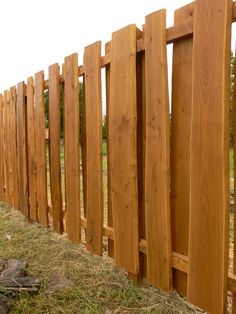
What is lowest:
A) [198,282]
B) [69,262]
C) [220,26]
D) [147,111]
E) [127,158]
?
[69,262]

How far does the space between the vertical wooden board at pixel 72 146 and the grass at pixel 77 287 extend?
0.27 m

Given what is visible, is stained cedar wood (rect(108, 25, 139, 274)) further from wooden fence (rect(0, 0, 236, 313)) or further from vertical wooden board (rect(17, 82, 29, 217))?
vertical wooden board (rect(17, 82, 29, 217))

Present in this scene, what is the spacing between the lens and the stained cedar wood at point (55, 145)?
3354 millimetres

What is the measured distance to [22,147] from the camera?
4.33m

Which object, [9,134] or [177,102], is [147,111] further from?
[9,134]

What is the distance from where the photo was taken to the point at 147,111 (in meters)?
2.05

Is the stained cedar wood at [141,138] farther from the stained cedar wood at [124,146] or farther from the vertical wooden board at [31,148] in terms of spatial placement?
the vertical wooden board at [31,148]

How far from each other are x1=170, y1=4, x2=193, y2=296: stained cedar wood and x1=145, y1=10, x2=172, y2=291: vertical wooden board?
59 mm

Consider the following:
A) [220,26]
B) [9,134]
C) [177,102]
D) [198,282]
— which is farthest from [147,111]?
[9,134]

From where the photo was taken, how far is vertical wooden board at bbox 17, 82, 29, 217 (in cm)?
424

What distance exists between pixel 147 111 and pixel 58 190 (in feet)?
5.70

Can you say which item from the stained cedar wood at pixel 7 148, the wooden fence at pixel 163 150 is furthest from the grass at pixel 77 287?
the stained cedar wood at pixel 7 148

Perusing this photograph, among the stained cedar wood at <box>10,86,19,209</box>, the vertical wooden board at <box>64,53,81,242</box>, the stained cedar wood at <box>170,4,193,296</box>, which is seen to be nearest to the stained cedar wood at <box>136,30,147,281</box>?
the stained cedar wood at <box>170,4,193,296</box>

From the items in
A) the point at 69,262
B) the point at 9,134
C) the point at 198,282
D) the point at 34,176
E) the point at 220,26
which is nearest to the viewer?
the point at 220,26
